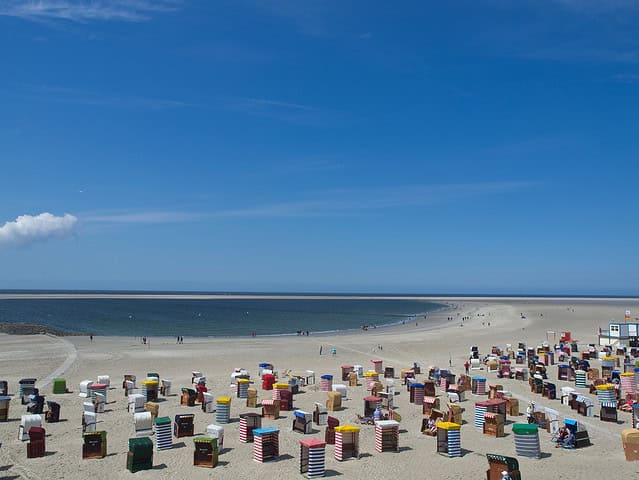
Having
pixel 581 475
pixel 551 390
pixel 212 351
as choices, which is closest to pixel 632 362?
pixel 551 390

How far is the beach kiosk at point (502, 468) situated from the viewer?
1308 centimetres

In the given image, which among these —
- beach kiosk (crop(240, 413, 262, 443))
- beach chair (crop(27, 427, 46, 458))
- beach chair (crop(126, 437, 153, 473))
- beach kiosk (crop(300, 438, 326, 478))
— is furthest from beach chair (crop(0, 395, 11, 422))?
beach kiosk (crop(300, 438, 326, 478))

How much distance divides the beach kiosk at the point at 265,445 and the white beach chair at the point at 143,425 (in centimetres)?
410

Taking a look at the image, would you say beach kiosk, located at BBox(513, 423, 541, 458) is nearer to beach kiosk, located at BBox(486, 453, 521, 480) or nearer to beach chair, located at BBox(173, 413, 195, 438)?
beach kiosk, located at BBox(486, 453, 521, 480)

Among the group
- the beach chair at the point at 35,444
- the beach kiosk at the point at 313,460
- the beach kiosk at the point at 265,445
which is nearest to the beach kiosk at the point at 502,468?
the beach kiosk at the point at 313,460

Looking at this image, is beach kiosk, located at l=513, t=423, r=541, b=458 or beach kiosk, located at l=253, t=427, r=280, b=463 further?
beach kiosk, located at l=513, t=423, r=541, b=458

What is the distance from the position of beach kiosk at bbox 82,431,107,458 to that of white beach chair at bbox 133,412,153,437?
5.95 feet

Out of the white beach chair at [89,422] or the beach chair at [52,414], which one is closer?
the white beach chair at [89,422]

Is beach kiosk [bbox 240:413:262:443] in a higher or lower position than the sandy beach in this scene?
higher

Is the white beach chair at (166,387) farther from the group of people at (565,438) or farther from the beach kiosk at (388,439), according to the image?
the group of people at (565,438)

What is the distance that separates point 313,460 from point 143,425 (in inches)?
259

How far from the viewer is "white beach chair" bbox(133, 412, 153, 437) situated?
17.6 m

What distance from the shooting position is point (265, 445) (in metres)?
15.6

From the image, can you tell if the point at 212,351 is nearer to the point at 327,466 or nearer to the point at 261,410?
the point at 261,410
